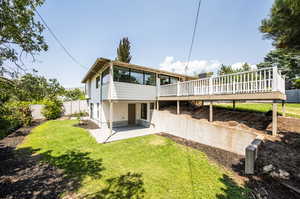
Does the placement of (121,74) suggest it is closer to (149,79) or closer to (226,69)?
(149,79)

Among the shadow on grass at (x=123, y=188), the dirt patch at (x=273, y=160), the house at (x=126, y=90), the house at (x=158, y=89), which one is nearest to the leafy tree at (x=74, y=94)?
the house at (x=126, y=90)

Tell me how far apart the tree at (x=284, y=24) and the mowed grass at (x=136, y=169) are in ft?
13.2

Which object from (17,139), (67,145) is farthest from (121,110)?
(17,139)

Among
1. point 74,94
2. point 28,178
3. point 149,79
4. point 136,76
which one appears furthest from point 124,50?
point 28,178

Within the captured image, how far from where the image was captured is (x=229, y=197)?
9.59 feet

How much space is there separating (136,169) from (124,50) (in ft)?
65.4

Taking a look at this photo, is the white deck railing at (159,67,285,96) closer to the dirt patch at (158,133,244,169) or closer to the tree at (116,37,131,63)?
the dirt patch at (158,133,244,169)

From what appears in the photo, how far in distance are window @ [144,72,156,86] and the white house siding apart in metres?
0.33

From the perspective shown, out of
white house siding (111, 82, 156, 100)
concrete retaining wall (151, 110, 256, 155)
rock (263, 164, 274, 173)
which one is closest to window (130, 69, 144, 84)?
white house siding (111, 82, 156, 100)

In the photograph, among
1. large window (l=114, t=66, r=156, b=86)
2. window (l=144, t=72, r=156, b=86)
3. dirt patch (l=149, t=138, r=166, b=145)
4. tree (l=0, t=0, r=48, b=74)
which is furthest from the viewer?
window (l=144, t=72, r=156, b=86)

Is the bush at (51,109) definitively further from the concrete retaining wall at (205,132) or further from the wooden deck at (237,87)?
the wooden deck at (237,87)

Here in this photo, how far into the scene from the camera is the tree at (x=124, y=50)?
20.6 meters

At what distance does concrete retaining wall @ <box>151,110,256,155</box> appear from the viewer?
204 inches

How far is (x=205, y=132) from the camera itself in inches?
257
